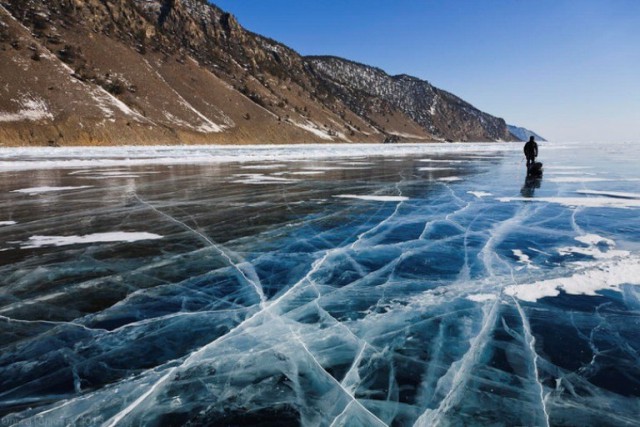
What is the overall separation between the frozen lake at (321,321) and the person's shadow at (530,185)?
12.9 feet

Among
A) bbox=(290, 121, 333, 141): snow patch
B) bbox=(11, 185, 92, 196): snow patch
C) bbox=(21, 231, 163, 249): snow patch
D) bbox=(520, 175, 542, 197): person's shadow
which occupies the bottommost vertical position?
bbox=(21, 231, 163, 249): snow patch

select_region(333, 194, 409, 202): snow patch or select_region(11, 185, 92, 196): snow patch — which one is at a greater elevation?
select_region(333, 194, 409, 202): snow patch

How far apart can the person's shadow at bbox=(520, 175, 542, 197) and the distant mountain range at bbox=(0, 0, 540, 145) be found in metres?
54.1

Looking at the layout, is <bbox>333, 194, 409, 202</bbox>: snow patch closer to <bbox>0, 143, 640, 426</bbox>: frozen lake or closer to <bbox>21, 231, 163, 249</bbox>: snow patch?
<bbox>0, 143, 640, 426</bbox>: frozen lake

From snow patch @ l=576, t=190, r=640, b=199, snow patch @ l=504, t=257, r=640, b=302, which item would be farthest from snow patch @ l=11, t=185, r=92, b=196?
snow patch @ l=576, t=190, r=640, b=199

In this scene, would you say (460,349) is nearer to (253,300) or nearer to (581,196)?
(253,300)

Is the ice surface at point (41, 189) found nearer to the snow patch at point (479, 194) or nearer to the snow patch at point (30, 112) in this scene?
the snow patch at point (479, 194)

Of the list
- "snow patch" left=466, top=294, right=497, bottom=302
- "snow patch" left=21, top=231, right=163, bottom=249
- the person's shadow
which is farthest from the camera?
the person's shadow

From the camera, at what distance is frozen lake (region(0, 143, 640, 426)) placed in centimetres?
278

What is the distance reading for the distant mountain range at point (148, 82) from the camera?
56.8 meters

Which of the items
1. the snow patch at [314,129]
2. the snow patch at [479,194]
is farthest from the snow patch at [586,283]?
the snow patch at [314,129]

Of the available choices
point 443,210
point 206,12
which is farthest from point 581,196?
point 206,12

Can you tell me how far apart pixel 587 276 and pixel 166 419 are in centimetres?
482

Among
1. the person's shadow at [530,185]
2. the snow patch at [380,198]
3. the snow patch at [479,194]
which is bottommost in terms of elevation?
the snow patch at [380,198]
